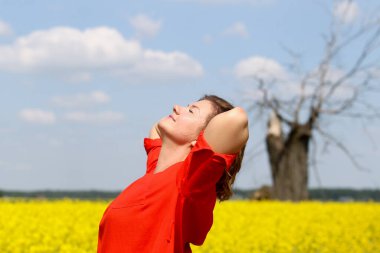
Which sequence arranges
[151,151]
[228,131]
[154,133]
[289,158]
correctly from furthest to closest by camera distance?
[289,158] → [154,133] → [151,151] → [228,131]

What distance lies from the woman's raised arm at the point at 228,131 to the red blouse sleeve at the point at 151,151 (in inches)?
22.2

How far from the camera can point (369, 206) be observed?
13133 millimetres

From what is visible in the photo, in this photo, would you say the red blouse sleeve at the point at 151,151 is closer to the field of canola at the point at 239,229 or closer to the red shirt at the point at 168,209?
the red shirt at the point at 168,209

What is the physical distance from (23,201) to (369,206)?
223 inches

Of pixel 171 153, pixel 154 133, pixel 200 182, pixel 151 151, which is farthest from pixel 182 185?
pixel 154 133

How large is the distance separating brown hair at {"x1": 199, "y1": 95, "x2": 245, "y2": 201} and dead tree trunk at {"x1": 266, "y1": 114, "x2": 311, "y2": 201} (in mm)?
12116

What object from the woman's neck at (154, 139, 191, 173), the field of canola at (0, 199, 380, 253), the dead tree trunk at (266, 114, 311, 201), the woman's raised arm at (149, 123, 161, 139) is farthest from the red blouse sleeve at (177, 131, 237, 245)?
the dead tree trunk at (266, 114, 311, 201)

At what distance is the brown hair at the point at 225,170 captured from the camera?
2.85 m

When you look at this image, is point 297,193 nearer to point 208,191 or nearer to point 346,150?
point 346,150

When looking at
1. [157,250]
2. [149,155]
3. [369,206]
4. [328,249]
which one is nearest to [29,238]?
[328,249]

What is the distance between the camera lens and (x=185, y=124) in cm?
283

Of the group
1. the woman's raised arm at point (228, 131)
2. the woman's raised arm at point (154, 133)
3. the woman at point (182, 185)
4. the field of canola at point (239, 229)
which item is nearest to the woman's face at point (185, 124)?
the woman at point (182, 185)

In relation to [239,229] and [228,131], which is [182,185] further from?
[239,229]

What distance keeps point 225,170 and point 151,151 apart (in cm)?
62
